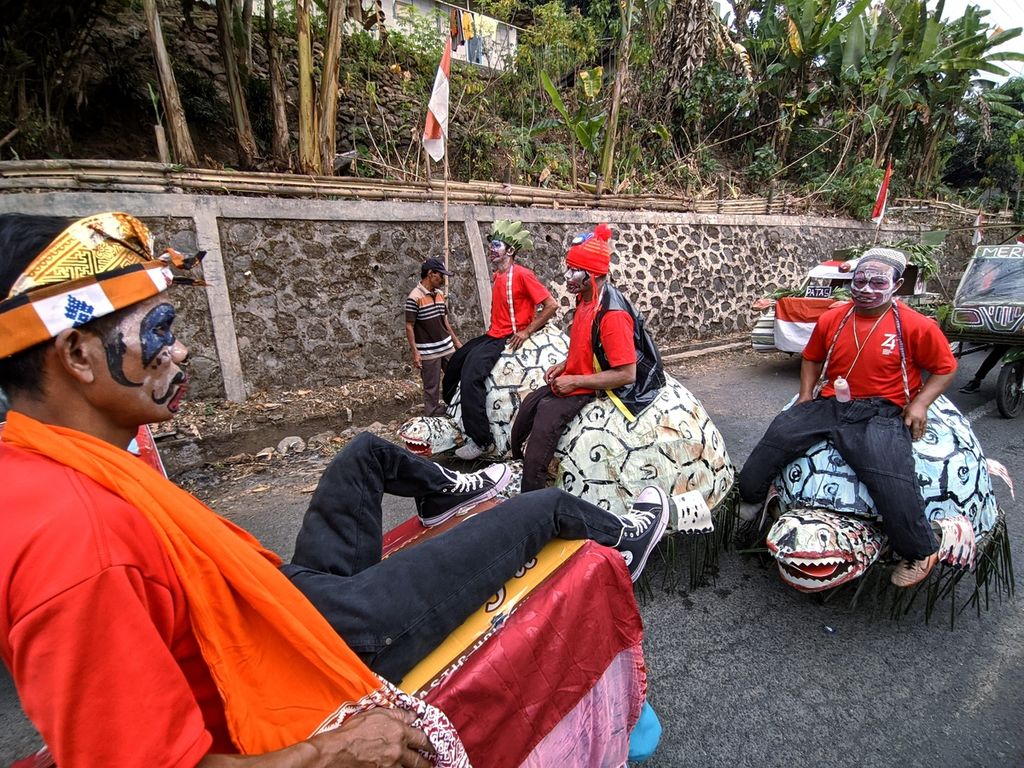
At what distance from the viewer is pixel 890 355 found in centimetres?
247

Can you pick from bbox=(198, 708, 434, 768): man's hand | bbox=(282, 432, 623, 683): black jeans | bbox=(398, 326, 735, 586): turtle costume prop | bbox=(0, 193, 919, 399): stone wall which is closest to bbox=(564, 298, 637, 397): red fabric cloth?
bbox=(398, 326, 735, 586): turtle costume prop

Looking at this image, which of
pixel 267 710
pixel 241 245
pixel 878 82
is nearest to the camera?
pixel 267 710

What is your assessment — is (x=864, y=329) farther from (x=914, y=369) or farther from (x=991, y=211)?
(x=991, y=211)

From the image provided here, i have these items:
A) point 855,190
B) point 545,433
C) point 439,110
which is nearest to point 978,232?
point 855,190

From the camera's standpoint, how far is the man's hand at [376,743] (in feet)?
3.25

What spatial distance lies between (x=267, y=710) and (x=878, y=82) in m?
14.8

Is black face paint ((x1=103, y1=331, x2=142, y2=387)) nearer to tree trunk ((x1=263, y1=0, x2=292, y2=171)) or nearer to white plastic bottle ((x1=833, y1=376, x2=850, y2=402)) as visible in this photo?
white plastic bottle ((x1=833, y1=376, x2=850, y2=402))

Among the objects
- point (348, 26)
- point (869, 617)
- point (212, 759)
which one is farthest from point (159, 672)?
point (348, 26)

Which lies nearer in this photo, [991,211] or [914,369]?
[914,369]

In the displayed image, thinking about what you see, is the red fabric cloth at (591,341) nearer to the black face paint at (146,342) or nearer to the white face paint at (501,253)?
the white face paint at (501,253)

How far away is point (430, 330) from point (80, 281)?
13.0 feet

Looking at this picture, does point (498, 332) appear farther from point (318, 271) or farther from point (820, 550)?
point (318, 271)

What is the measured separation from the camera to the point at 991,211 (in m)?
16.3

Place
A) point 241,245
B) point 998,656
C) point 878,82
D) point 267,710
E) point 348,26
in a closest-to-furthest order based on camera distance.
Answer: point 267,710 → point 998,656 → point 241,245 → point 348,26 → point 878,82
